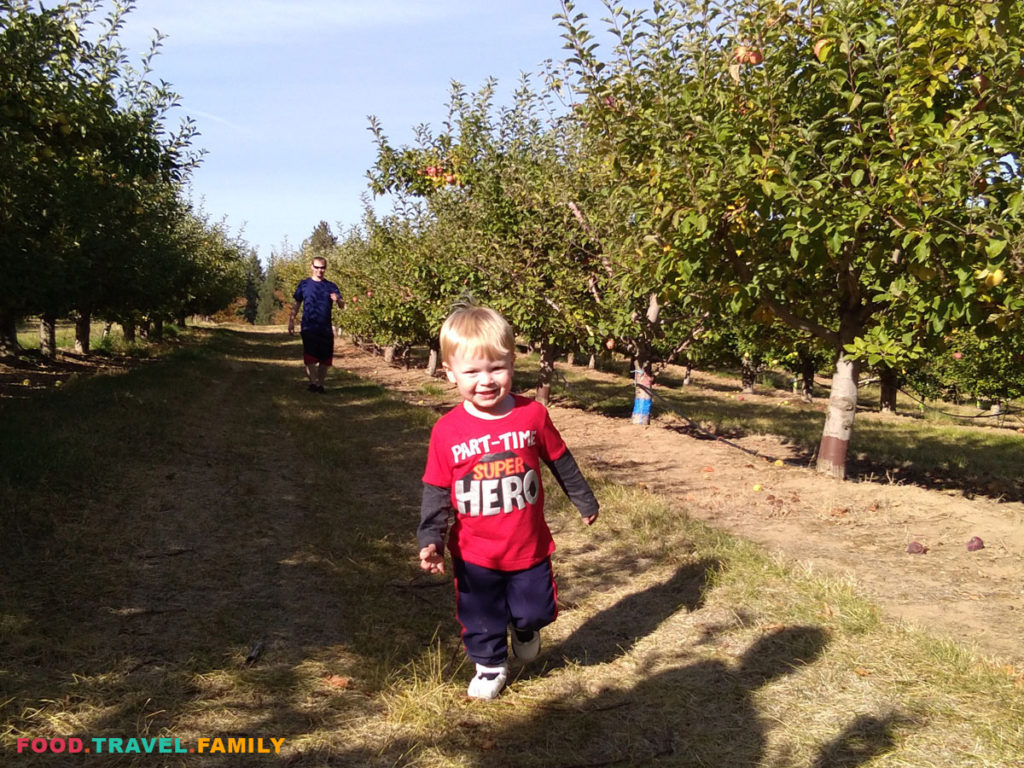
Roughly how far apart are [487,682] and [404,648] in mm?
615

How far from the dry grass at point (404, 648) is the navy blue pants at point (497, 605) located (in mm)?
220

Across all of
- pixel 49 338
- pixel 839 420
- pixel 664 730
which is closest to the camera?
pixel 664 730

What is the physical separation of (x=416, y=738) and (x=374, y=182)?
611 inches

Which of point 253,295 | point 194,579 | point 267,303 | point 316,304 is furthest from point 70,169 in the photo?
point 253,295

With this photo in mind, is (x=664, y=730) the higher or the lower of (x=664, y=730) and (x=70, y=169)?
the lower

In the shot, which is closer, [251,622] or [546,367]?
[251,622]

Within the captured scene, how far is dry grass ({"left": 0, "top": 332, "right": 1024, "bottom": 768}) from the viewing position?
2.94m

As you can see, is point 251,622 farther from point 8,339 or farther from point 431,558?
point 8,339

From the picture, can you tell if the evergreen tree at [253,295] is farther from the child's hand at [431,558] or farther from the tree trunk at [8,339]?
the child's hand at [431,558]

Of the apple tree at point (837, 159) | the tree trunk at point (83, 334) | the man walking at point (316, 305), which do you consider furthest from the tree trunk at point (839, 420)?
the tree trunk at point (83, 334)

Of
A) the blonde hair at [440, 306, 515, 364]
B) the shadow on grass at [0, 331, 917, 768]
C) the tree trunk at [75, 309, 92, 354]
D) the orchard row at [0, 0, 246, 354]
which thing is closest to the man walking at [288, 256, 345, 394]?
the orchard row at [0, 0, 246, 354]

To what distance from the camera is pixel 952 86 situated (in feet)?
20.2

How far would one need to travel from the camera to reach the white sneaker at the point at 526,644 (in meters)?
3.53

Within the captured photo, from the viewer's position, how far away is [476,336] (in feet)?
10.8
